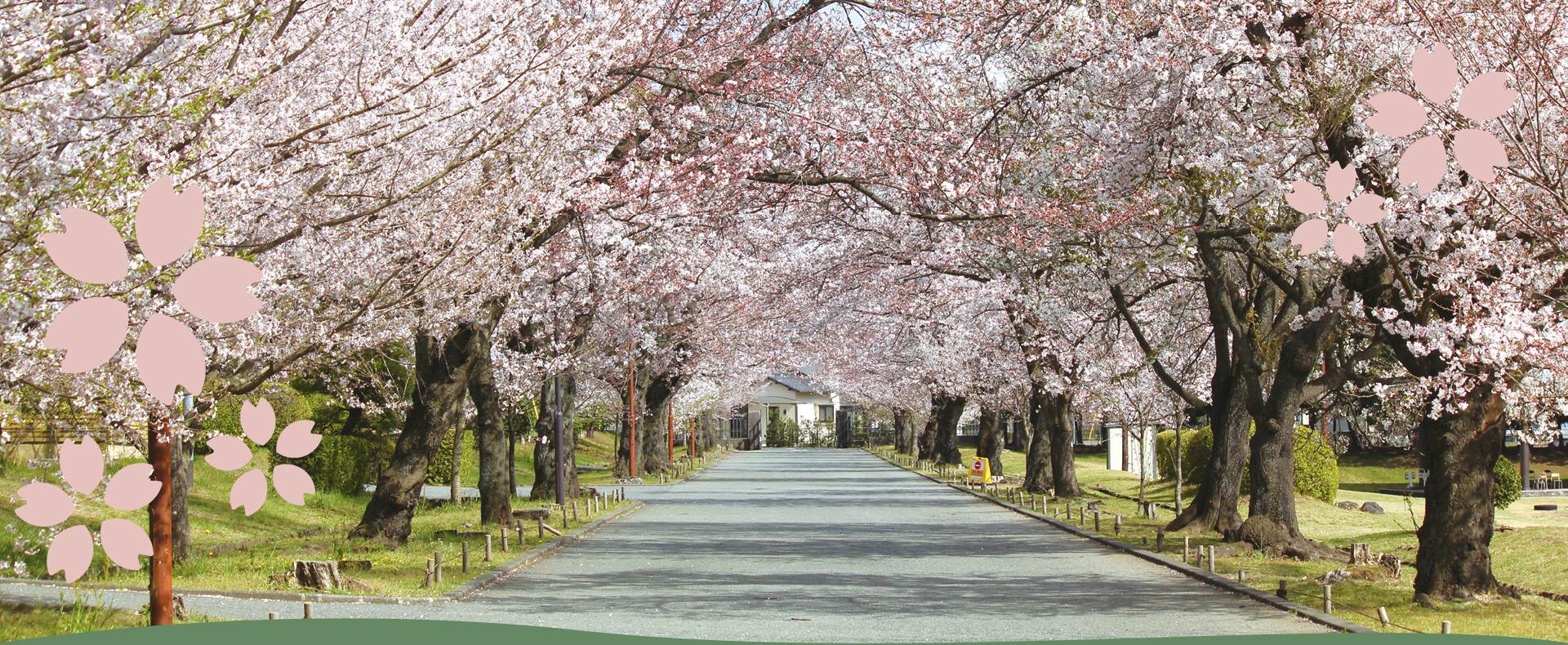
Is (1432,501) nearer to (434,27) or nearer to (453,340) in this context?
(434,27)

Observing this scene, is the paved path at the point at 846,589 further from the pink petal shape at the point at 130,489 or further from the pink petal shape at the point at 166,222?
the pink petal shape at the point at 166,222

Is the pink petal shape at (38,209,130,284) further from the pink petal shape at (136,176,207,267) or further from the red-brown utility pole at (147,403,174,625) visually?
the red-brown utility pole at (147,403,174,625)

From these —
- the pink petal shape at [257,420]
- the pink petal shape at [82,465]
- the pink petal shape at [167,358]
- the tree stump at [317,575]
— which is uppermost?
the pink petal shape at [167,358]

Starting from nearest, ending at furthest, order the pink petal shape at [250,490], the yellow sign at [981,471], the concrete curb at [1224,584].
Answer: the pink petal shape at [250,490] → the concrete curb at [1224,584] → the yellow sign at [981,471]

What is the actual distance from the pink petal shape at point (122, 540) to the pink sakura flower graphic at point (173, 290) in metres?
0.77

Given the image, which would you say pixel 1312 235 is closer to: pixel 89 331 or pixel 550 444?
pixel 89 331

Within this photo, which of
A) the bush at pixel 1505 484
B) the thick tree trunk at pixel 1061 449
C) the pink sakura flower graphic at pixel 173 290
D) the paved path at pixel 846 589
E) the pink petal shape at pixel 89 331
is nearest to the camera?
the pink sakura flower graphic at pixel 173 290

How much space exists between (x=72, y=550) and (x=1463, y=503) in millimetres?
10779

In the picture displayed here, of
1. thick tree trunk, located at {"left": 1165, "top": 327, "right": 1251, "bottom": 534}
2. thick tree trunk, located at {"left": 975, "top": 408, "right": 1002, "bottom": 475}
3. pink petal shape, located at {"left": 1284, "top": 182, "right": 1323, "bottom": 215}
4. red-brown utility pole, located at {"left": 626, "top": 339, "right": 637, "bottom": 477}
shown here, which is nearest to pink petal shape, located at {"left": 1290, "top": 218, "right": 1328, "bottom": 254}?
pink petal shape, located at {"left": 1284, "top": 182, "right": 1323, "bottom": 215}

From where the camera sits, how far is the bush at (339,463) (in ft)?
79.9

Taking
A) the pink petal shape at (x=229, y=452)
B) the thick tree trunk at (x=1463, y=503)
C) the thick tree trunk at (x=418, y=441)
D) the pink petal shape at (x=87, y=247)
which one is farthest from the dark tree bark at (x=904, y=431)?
the pink petal shape at (x=87, y=247)

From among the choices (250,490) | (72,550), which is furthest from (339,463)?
(72,550)

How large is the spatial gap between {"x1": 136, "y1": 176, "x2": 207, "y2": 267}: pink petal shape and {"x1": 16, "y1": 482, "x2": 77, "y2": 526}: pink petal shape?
54.8 inches

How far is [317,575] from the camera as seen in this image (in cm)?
1124
